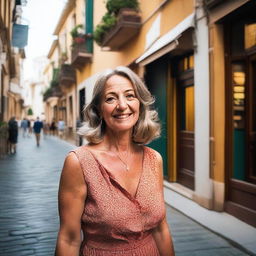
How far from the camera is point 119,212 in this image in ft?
5.39

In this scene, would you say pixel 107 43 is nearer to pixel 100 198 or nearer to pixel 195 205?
pixel 195 205

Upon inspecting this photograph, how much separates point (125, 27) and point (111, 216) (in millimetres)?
8649

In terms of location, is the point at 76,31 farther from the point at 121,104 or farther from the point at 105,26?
the point at 121,104

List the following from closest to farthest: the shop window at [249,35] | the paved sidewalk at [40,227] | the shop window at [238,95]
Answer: the paved sidewalk at [40,227], the shop window at [249,35], the shop window at [238,95]

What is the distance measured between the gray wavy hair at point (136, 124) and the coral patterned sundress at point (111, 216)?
6.8 inches

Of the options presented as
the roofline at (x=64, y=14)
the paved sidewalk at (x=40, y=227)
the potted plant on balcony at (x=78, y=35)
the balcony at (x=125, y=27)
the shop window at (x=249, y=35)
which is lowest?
the paved sidewalk at (x=40, y=227)

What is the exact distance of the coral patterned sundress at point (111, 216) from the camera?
163cm

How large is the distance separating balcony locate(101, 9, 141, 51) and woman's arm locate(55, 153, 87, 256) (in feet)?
27.7

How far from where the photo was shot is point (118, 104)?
1760 millimetres

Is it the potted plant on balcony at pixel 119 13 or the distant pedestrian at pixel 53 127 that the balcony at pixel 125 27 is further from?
the distant pedestrian at pixel 53 127

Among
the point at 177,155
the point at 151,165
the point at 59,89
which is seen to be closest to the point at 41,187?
the point at 177,155

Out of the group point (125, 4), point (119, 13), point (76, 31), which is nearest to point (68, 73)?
point (76, 31)

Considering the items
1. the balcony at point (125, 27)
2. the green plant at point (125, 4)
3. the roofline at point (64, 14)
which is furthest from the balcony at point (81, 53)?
the green plant at point (125, 4)

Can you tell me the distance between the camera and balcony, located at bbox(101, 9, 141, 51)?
9578mm
